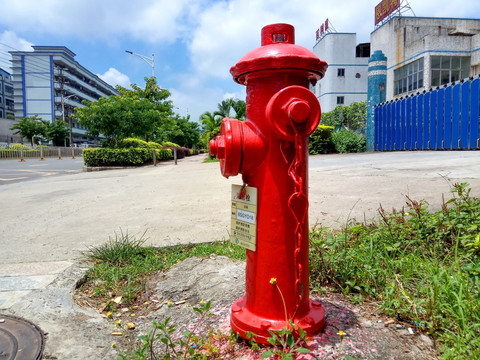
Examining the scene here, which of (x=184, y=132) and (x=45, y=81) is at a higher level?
(x=45, y=81)

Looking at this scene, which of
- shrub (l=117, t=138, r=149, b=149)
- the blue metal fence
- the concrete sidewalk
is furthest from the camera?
shrub (l=117, t=138, r=149, b=149)

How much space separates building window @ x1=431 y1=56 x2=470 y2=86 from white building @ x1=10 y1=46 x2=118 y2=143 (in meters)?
60.1

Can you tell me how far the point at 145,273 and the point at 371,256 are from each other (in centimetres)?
164

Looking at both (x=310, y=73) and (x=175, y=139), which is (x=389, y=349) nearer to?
(x=310, y=73)

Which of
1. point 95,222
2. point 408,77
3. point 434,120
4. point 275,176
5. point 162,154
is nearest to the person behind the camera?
point 275,176

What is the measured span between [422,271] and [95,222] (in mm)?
3693

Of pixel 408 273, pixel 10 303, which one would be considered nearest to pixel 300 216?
pixel 408 273

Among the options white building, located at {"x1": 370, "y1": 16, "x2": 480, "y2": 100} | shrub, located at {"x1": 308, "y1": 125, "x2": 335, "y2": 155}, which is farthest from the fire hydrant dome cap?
white building, located at {"x1": 370, "y1": 16, "x2": 480, "y2": 100}

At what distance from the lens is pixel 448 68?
19.7m

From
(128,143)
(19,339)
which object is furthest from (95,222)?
(128,143)

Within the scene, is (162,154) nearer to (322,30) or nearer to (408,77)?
(408,77)

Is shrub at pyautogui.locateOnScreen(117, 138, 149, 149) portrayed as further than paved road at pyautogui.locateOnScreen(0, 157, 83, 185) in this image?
Yes

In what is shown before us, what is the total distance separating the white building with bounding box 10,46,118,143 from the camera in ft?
216

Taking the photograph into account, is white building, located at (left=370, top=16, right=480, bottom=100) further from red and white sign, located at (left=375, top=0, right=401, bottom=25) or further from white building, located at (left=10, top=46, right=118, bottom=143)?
white building, located at (left=10, top=46, right=118, bottom=143)
